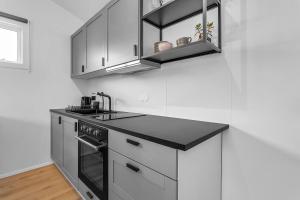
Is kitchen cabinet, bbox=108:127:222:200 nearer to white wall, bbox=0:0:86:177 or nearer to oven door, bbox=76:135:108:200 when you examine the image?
oven door, bbox=76:135:108:200

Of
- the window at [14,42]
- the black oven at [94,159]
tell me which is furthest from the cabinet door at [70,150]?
the window at [14,42]

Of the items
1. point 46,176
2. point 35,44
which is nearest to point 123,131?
point 46,176

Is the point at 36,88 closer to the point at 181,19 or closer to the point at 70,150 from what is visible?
the point at 70,150

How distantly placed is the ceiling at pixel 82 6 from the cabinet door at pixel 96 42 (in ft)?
1.01

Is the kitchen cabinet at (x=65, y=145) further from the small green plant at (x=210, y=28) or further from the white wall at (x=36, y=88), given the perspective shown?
the small green plant at (x=210, y=28)

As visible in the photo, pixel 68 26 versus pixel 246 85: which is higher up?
pixel 68 26

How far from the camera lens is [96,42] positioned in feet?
6.43

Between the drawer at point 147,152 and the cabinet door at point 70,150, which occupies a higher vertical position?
the drawer at point 147,152

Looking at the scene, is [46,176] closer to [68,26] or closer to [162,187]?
[162,187]

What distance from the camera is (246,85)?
1.08 m

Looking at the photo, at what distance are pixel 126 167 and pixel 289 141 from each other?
1.04 metres

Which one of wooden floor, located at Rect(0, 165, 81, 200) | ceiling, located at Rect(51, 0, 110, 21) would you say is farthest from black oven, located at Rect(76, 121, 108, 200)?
ceiling, located at Rect(51, 0, 110, 21)

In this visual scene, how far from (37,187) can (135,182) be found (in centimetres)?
160

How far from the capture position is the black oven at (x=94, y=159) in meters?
1.22
